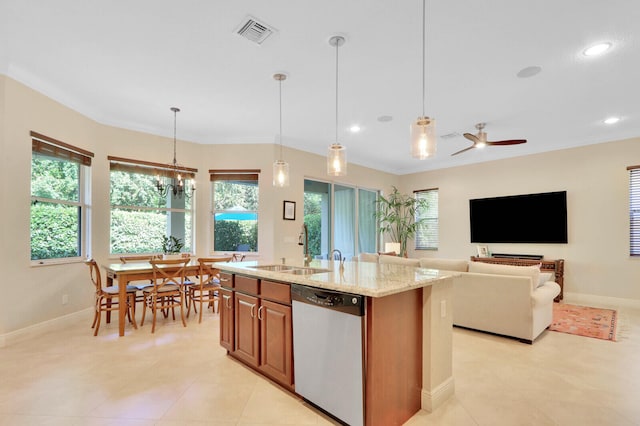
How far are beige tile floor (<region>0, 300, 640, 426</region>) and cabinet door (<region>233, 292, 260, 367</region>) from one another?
5.8 inches

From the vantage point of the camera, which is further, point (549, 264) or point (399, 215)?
point (399, 215)

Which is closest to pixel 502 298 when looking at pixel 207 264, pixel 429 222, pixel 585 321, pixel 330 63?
pixel 585 321

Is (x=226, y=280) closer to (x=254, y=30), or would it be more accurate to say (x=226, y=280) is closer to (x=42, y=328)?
(x=254, y=30)

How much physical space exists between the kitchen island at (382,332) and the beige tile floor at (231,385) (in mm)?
177

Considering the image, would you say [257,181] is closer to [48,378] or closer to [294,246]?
[294,246]

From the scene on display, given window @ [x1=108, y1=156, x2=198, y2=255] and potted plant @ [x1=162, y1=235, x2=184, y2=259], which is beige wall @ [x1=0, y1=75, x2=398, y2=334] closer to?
window @ [x1=108, y1=156, x2=198, y2=255]

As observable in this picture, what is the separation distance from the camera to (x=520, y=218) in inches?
247

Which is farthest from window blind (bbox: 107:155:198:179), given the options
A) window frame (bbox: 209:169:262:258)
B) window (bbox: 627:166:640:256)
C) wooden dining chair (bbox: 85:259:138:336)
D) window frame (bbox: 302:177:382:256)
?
window (bbox: 627:166:640:256)

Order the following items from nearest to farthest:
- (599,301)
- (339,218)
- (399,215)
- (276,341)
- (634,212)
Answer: (276,341) < (634,212) < (599,301) < (339,218) < (399,215)

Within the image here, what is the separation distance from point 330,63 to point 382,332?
2594 millimetres

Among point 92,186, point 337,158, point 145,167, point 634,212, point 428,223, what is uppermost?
point 145,167

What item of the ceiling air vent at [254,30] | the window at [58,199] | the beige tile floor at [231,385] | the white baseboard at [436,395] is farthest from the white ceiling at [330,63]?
the beige tile floor at [231,385]

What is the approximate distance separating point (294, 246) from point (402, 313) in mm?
3929

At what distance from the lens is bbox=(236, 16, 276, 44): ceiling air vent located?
2.61 meters
